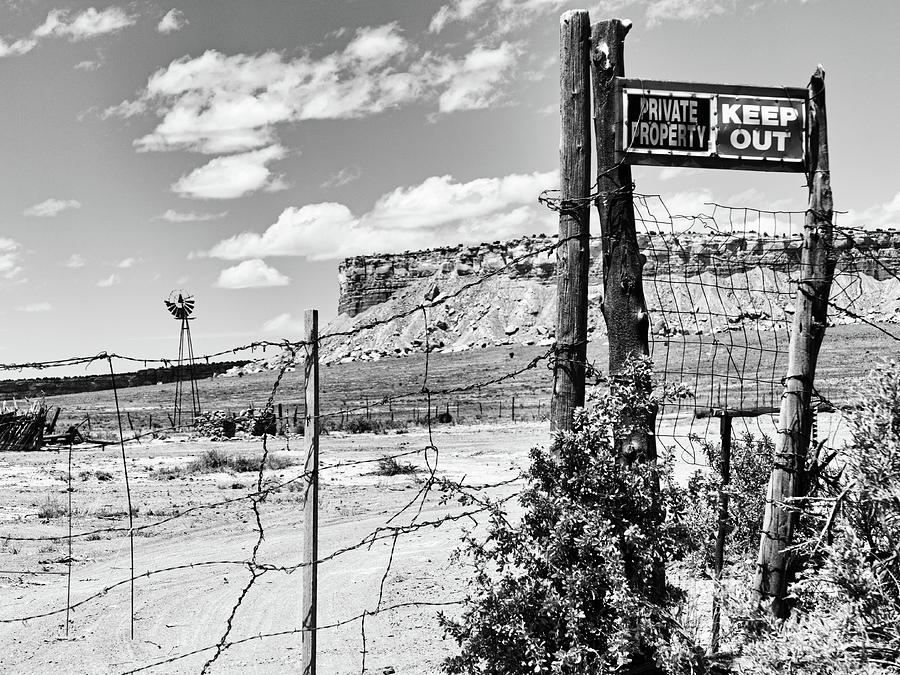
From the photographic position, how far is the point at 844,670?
3.29 m

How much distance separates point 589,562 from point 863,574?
1256 millimetres

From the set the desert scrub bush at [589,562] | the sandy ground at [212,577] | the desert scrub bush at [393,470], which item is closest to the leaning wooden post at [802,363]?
the desert scrub bush at [589,562]

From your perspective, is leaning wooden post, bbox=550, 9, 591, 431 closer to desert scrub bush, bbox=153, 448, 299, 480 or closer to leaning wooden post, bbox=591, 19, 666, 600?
leaning wooden post, bbox=591, 19, 666, 600

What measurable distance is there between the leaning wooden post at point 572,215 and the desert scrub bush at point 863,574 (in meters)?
1.47

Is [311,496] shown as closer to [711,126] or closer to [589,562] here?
A: [589,562]

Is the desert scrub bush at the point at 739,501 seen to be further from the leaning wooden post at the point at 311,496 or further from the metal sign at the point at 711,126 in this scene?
the leaning wooden post at the point at 311,496

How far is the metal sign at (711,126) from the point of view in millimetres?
4918

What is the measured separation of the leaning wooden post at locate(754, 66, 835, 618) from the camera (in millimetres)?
5207

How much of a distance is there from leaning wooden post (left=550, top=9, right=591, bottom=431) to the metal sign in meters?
0.29

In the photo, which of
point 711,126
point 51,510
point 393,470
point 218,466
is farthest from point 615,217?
point 218,466

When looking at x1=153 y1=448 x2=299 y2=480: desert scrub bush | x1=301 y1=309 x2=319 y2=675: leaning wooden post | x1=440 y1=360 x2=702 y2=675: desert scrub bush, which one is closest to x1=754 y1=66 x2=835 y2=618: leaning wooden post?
x1=440 y1=360 x2=702 y2=675: desert scrub bush

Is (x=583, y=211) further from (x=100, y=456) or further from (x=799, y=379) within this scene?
(x=100, y=456)

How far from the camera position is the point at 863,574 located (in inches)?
136

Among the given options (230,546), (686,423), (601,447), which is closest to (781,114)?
(601,447)
